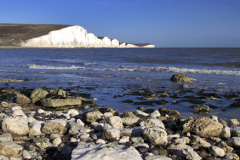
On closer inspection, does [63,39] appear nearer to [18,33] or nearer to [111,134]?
[18,33]

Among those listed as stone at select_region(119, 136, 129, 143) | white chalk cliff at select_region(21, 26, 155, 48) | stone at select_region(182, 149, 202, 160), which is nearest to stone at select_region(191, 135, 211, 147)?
stone at select_region(182, 149, 202, 160)

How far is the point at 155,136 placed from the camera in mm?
4180

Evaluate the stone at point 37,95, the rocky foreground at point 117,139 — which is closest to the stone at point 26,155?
the rocky foreground at point 117,139

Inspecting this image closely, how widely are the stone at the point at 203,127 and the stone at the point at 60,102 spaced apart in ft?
13.6

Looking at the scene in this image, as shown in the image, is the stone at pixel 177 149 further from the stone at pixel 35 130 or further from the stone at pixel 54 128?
the stone at pixel 35 130

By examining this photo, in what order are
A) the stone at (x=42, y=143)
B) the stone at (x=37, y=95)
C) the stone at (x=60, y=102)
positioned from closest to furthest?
1. the stone at (x=42, y=143)
2. the stone at (x=60, y=102)
3. the stone at (x=37, y=95)

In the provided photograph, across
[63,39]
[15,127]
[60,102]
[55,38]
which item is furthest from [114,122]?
→ [55,38]

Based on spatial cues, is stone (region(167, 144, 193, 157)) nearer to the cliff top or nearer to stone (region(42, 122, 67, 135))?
stone (region(42, 122, 67, 135))

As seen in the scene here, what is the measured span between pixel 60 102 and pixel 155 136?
4320 millimetres

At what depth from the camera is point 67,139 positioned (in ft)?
14.8

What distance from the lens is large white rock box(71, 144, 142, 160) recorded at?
2.91 metres

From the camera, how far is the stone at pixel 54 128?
4715mm

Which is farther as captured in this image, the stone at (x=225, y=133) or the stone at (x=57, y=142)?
the stone at (x=225, y=133)

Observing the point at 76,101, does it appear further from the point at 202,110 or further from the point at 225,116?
the point at 225,116
